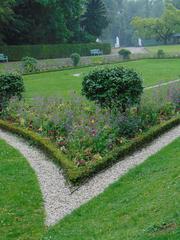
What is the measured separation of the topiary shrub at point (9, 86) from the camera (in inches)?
576

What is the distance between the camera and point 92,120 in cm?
1141

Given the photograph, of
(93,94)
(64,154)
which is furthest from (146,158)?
(93,94)

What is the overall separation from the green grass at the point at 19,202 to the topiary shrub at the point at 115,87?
330 cm

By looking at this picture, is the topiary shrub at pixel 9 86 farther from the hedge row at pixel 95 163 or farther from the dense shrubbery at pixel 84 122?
the hedge row at pixel 95 163

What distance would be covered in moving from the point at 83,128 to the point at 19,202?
3589mm

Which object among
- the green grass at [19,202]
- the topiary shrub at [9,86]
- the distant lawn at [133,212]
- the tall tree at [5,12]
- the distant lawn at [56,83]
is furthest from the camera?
the tall tree at [5,12]

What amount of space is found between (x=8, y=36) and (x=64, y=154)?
35.2 meters

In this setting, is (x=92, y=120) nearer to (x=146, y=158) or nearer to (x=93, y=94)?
(x=93, y=94)

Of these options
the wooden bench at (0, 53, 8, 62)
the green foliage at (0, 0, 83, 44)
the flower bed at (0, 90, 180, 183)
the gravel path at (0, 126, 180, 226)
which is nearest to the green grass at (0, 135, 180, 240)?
the gravel path at (0, 126, 180, 226)

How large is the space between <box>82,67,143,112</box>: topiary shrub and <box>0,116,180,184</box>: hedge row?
1227 mm

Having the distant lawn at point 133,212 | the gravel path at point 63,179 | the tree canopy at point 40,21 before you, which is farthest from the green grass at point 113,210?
the tree canopy at point 40,21

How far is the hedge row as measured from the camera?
27.7 feet

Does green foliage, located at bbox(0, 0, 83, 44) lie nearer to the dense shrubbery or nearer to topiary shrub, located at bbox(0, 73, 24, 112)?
topiary shrub, located at bbox(0, 73, 24, 112)

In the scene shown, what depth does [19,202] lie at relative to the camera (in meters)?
7.28
